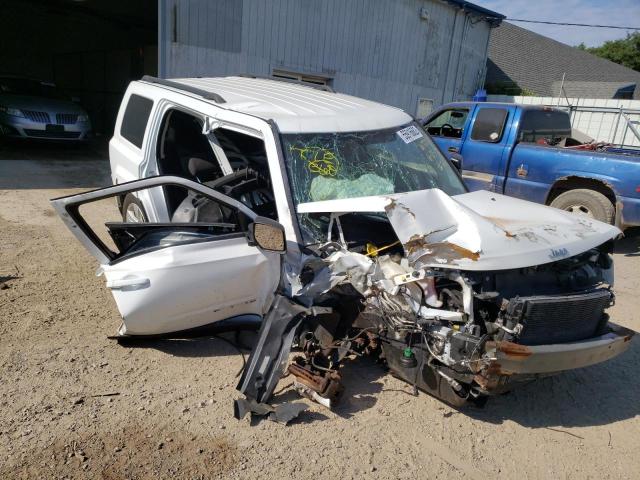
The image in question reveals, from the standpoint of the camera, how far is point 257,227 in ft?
9.86

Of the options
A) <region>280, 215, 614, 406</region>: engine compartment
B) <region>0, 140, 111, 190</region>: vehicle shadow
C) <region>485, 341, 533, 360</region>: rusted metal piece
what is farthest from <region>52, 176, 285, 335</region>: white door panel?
<region>0, 140, 111, 190</region>: vehicle shadow

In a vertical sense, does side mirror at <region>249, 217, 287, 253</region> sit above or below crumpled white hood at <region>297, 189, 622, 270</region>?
below

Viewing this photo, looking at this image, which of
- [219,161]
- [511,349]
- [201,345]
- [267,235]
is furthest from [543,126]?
[201,345]

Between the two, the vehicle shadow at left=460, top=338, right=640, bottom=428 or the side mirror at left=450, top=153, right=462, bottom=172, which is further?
the side mirror at left=450, top=153, right=462, bottom=172

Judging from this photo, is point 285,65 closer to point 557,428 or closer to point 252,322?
point 252,322

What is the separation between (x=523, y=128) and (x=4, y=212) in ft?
25.2

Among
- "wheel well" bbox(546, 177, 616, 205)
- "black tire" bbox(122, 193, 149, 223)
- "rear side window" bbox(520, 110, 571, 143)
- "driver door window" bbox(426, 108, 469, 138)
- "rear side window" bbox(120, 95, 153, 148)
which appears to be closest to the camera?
"black tire" bbox(122, 193, 149, 223)

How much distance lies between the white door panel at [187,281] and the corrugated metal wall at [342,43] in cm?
743

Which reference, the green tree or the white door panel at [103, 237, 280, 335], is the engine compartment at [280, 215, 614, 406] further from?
the green tree

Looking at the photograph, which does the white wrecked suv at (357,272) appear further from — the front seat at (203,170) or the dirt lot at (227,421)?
the front seat at (203,170)

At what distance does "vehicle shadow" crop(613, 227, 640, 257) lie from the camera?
7.05 m

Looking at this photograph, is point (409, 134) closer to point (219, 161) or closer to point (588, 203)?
point (219, 161)

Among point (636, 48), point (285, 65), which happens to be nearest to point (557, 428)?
point (285, 65)

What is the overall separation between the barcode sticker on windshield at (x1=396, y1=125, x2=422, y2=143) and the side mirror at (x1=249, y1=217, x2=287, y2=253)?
1.66m
